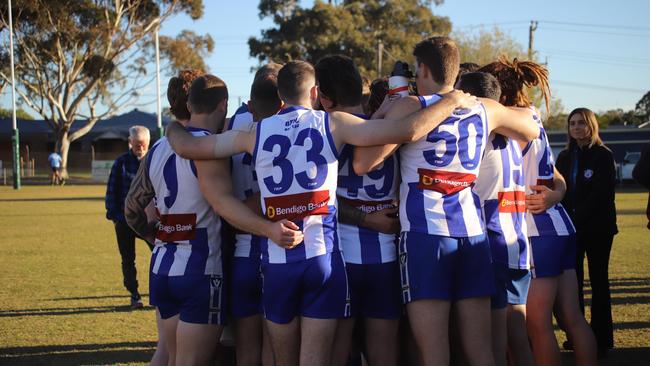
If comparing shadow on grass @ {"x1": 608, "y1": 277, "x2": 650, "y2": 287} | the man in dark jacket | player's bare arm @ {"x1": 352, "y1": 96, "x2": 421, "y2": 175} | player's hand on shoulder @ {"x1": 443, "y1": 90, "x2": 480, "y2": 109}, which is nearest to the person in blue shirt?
shadow on grass @ {"x1": 608, "y1": 277, "x2": 650, "y2": 287}

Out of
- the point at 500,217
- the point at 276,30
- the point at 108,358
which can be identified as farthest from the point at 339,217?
the point at 276,30

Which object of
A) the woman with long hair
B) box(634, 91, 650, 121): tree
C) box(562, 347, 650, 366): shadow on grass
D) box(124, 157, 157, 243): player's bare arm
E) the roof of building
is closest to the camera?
box(124, 157, 157, 243): player's bare arm

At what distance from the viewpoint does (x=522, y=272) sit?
4613 millimetres

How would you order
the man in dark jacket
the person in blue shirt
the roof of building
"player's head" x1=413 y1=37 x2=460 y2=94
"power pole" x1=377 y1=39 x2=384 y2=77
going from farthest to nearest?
the roof of building
"power pole" x1=377 y1=39 x2=384 y2=77
the person in blue shirt
the man in dark jacket
"player's head" x1=413 y1=37 x2=460 y2=94

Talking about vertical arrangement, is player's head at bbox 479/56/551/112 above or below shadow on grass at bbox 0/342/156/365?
above

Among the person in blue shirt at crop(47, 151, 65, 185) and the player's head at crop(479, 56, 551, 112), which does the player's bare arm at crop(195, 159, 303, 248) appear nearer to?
the player's head at crop(479, 56, 551, 112)

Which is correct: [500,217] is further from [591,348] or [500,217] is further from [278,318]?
[278,318]

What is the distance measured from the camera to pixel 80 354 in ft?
22.1

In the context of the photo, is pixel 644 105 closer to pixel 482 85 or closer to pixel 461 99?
pixel 482 85

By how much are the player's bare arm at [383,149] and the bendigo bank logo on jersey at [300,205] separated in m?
0.30

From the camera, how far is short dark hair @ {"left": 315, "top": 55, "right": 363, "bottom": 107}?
4176 mm

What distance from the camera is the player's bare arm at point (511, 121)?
4.26 meters

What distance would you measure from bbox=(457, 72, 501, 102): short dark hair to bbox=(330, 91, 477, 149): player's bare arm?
1.98 ft

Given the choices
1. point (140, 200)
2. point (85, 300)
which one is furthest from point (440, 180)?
point (85, 300)
